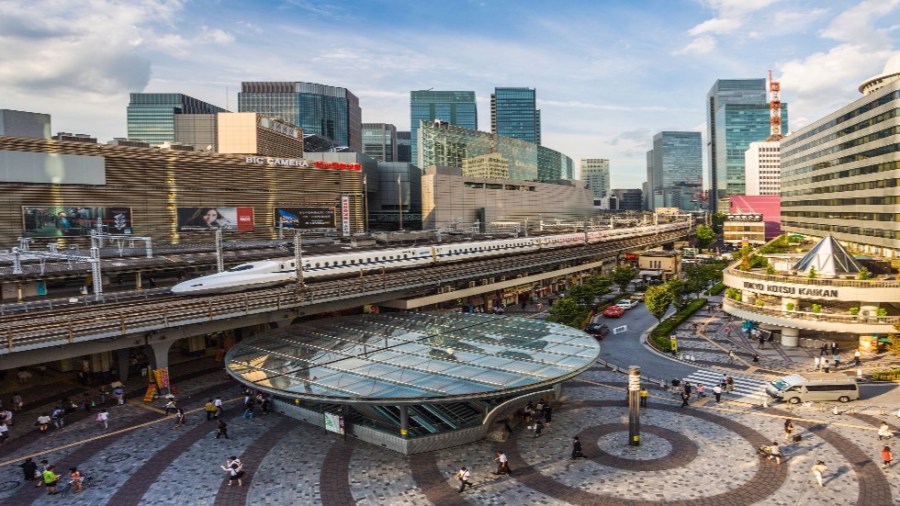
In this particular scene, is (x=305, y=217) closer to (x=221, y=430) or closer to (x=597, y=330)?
(x=597, y=330)

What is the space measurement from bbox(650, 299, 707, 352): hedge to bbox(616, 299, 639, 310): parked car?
7.76 meters

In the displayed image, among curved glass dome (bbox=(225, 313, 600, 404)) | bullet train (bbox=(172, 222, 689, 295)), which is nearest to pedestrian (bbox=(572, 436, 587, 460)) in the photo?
curved glass dome (bbox=(225, 313, 600, 404))

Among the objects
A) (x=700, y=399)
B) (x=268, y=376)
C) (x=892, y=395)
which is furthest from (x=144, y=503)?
(x=892, y=395)

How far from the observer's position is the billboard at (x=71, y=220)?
79.1 m

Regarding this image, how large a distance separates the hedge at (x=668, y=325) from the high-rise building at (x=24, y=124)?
101496 millimetres

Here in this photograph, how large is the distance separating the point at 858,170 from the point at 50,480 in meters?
108

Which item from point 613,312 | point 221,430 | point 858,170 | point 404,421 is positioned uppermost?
point 858,170

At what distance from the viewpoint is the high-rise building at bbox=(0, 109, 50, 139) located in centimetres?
9519

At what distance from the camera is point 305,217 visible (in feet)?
376

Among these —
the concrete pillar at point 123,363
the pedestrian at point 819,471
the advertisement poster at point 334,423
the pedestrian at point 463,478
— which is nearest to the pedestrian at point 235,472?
the advertisement poster at point 334,423

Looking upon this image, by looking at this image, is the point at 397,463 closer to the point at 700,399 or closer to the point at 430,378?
the point at 430,378

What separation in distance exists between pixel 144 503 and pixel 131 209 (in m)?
Result: 72.0

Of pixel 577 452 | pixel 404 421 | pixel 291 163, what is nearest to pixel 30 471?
pixel 404 421

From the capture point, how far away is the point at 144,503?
29.0 metres
